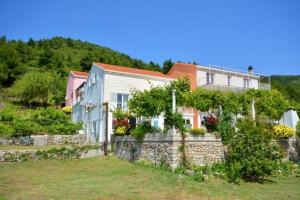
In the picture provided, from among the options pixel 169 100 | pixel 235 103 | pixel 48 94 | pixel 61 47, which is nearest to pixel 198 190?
pixel 169 100

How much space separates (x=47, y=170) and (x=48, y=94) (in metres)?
34.8

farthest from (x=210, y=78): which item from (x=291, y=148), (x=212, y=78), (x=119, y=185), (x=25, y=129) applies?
(x=119, y=185)

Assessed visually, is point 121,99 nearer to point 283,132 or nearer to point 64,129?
point 64,129

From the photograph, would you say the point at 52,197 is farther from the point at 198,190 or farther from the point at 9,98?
the point at 9,98

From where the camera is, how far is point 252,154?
51.8ft

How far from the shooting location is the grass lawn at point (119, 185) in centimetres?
1190

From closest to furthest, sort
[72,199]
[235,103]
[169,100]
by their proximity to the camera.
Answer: [72,199], [169,100], [235,103]

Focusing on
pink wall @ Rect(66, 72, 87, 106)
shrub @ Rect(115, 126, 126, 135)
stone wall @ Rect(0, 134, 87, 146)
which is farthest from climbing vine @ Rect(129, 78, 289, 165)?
pink wall @ Rect(66, 72, 87, 106)

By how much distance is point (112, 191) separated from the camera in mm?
12312

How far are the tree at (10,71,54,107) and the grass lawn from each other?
30.6 metres

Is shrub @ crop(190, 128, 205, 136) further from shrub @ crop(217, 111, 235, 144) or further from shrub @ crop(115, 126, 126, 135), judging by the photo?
shrub @ crop(115, 126, 126, 135)

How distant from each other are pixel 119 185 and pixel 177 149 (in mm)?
4387

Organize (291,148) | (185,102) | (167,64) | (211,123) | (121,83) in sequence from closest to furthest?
(211,123)
(185,102)
(291,148)
(121,83)
(167,64)

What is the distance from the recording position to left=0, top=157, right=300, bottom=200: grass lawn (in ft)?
39.0
